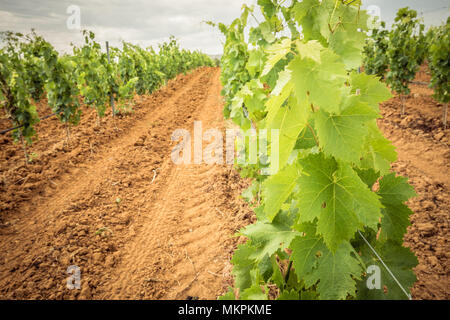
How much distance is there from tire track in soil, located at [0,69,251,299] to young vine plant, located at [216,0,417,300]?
1972 millimetres

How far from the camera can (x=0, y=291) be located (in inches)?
114

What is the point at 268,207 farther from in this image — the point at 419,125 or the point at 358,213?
the point at 419,125

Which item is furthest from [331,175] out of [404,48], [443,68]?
[404,48]

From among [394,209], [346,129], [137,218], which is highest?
[346,129]

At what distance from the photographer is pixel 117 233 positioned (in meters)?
3.86

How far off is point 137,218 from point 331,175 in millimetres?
3888

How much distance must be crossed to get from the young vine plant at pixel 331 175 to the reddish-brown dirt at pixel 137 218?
1.96 m

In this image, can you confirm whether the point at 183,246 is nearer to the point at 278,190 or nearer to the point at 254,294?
the point at 254,294

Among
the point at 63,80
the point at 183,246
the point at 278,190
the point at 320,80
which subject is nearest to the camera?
the point at 320,80

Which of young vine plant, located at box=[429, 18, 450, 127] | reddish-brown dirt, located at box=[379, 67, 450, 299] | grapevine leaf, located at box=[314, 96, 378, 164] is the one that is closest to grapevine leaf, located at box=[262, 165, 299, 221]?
grapevine leaf, located at box=[314, 96, 378, 164]

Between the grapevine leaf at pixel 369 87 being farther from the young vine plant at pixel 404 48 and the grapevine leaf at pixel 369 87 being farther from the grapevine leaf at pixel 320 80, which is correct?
the young vine plant at pixel 404 48

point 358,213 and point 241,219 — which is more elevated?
point 358,213
